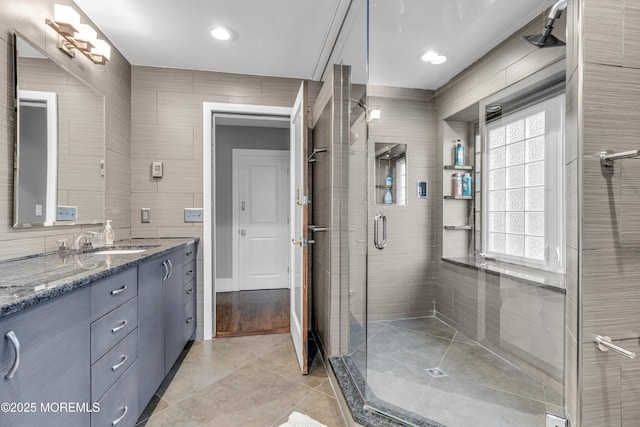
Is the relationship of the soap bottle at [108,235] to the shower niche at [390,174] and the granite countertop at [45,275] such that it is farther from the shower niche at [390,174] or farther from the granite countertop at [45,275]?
the shower niche at [390,174]

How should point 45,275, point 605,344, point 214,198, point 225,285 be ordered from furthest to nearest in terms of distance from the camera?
point 225,285 < point 214,198 < point 45,275 < point 605,344

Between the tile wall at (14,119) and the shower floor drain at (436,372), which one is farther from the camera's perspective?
the shower floor drain at (436,372)

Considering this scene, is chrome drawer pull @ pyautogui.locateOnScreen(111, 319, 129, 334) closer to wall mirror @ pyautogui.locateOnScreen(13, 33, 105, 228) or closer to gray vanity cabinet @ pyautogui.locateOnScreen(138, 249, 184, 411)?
gray vanity cabinet @ pyautogui.locateOnScreen(138, 249, 184, 411)

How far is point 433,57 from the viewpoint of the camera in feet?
5.10

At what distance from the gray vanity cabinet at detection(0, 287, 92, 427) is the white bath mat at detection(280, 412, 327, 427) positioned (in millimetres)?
944

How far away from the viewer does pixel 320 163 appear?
101 inches

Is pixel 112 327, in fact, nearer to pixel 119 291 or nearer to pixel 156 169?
pixel 119 291

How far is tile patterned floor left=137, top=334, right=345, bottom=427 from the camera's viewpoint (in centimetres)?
167

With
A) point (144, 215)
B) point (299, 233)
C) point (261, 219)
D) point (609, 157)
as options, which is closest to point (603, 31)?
point (609, 157)

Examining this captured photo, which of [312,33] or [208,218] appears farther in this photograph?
[208,218]

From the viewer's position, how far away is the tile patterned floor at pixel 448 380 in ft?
4.28

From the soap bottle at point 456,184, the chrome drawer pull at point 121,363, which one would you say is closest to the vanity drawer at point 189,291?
the chrome drawer pull at point 121,363

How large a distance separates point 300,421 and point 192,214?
1866 mm

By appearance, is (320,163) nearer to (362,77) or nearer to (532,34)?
(362,77)
